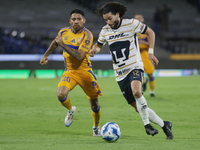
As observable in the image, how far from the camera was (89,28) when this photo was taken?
27.2 metres

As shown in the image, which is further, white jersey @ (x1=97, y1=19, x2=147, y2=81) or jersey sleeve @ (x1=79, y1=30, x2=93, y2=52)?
jersey sleeve @ (x1=79, y1=30, x2=93, y2=52)

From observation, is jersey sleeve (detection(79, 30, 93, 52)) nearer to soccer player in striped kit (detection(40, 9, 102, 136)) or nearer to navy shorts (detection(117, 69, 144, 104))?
soccer player in striped kit (detection(40, 9, 102, 136))

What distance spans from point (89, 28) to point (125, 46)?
73.3 feet

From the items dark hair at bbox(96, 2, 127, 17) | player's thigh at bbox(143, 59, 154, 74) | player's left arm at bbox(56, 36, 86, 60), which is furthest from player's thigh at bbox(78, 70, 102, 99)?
player's thigh at bbox(143, 59, 154, 74)

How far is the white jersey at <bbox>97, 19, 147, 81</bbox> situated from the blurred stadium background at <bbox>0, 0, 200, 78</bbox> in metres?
16.6

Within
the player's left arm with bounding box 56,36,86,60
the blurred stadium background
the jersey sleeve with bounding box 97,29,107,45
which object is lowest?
the blurred stadium background

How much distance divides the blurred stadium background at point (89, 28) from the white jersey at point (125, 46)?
16.6 meters

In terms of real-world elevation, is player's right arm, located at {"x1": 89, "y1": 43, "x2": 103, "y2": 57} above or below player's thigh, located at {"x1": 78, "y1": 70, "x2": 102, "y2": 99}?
above

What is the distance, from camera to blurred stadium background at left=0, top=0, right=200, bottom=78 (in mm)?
22306

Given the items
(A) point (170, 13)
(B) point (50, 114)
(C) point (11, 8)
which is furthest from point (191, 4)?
(B) point (50, 114)

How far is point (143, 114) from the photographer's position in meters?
4.88

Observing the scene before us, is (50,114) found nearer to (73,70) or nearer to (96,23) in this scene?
(73,70)

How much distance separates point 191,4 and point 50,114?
28423 millimetres

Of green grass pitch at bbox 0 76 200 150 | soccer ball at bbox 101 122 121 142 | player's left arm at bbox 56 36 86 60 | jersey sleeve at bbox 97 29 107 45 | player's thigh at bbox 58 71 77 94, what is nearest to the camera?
green grass pitch at bbox 0 76 200 150
